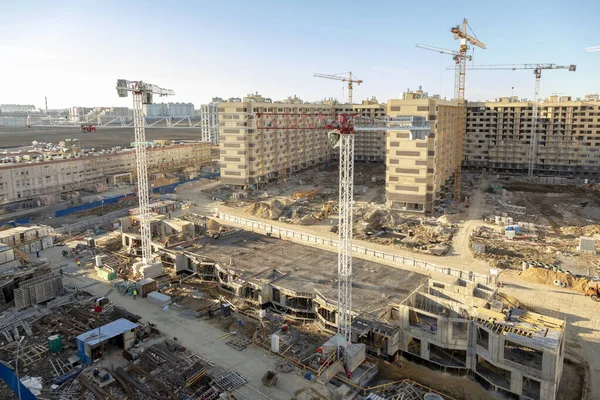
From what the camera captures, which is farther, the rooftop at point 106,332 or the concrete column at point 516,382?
the rooftop at point 106,332

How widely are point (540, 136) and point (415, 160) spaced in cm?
3898

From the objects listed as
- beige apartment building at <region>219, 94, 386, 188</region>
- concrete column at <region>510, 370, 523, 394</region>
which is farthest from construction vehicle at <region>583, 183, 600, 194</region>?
concrete column at <region>510, 370, 523, 394</region>

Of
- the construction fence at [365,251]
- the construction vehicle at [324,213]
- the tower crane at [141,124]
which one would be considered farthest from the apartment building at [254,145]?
the tower crane at [141,124]

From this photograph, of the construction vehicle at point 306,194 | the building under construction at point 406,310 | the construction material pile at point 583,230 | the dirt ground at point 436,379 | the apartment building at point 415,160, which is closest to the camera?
the building under construction at point 406,310

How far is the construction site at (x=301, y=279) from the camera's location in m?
22.1

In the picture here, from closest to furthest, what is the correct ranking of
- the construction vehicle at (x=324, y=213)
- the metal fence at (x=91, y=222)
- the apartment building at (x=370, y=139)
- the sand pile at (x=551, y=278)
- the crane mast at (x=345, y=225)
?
the crane mast at (x=345, y=225)
the sand pile at (x=551, y=278)
the metal fence at (x=91, y=222)
the construction vehicle at (x=324, y=213)
the apartment building at (x=370, y=139)

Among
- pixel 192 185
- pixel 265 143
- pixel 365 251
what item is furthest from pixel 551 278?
pixel 192 185

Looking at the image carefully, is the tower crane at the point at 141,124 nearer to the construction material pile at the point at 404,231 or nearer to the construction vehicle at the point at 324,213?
the construction material pile at the point at 404,231

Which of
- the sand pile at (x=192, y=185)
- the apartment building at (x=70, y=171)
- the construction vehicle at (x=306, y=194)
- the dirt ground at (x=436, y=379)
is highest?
the apartment building at (x=70, y=171)

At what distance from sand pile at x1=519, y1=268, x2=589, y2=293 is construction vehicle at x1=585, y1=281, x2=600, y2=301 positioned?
549 mm

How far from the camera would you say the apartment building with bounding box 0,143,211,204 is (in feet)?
193

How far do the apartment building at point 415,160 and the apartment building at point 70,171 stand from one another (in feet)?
145

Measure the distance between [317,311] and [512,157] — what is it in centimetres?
6786

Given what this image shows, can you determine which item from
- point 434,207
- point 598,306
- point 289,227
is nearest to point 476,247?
point 598,306
